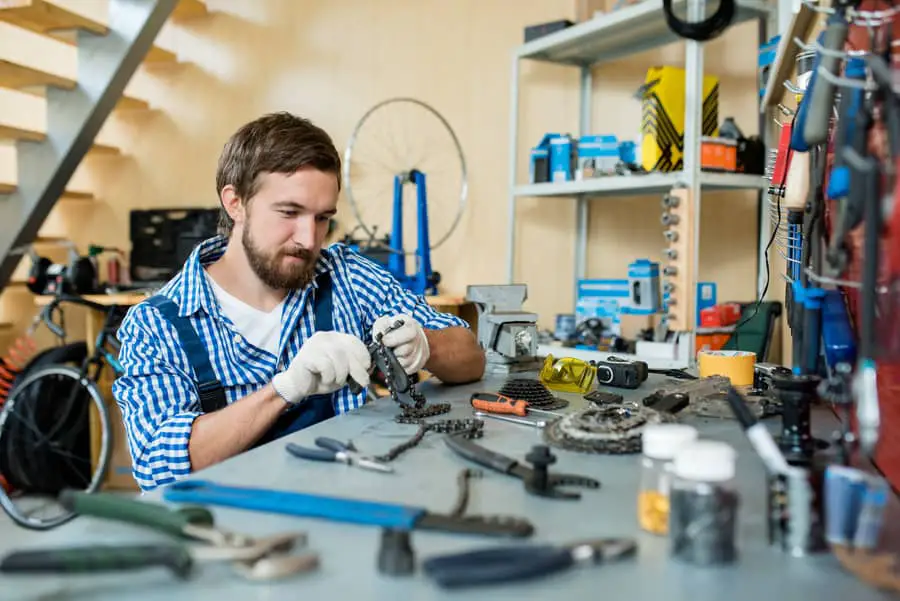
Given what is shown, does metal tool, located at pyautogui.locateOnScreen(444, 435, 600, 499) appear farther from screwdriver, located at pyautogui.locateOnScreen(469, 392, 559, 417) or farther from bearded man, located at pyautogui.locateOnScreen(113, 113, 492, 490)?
bearded man, located at pyautogui.locateOnScreen(113, 113, 492, 490)

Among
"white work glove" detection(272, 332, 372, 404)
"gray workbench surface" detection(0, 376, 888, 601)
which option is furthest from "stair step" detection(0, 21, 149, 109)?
"gray workbench surface" detection(0, 376, 888, 601)

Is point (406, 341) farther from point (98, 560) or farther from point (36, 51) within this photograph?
point (36, 51)

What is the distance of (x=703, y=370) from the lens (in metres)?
1.34

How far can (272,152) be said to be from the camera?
1.48m

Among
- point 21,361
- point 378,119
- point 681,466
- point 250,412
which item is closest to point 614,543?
point 681,466

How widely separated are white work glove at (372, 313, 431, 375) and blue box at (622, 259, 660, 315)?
3.68 feet

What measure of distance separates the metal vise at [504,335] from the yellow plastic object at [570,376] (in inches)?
6.7

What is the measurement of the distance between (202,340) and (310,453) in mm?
537

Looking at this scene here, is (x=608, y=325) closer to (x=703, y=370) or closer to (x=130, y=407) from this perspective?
(x=703, y=370)

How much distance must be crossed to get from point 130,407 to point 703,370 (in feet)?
3.06

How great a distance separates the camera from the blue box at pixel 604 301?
253 cm

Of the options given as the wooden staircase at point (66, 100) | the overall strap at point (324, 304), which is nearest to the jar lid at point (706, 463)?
the overall strap at point (324, 304)

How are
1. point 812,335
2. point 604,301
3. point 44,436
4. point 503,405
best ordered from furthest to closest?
point 44,436 < point 604,301 < point 503,405 < point 812,335

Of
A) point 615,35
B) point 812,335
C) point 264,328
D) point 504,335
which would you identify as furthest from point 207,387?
point 615,35
